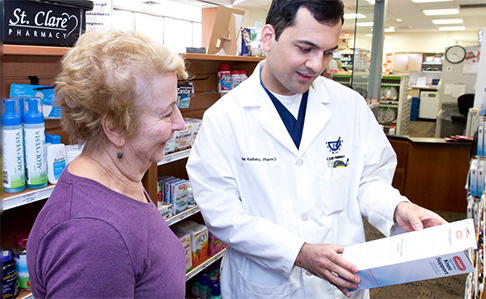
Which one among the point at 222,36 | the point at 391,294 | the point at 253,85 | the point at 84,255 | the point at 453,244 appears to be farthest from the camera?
the point at 391,294

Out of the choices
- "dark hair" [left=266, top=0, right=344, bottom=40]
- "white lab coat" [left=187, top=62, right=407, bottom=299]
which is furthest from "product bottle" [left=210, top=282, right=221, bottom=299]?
"dark hair" [left=266, top=0, right=344, bottom=40]

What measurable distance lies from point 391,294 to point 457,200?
9.99 ft

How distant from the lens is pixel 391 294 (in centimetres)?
362

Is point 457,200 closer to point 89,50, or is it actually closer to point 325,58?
point 325,58

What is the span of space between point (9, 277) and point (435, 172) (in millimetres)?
5905

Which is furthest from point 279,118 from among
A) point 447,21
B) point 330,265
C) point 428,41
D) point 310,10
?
point 428,41

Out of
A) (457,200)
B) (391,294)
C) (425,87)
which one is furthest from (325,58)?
(425,87)

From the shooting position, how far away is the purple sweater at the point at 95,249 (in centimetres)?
83

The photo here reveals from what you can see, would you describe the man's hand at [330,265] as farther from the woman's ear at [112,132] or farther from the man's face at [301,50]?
the woman's ear at [112,132]

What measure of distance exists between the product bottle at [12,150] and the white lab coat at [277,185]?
0.67m

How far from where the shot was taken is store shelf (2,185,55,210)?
1463mm

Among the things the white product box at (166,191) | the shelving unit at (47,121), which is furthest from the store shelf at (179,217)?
the white product box at (166,191)

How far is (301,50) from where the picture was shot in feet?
4.97

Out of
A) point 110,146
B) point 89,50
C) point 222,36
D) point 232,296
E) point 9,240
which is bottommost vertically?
point 232,296
